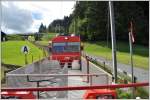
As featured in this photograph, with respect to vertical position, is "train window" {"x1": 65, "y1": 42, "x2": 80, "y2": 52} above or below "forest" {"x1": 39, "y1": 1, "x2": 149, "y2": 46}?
below

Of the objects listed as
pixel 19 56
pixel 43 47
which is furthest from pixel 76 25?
pixel 19 56

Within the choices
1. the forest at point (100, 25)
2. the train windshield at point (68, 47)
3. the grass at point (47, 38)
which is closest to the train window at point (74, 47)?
the train windshield at point (68, 47)

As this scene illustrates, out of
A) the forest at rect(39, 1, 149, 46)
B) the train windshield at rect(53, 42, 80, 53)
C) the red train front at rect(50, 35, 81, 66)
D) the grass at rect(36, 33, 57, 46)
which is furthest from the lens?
the forest at rect(39, 1, 149, 46)

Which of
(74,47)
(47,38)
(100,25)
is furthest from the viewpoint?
(100,25)

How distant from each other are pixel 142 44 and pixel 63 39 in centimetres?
2987

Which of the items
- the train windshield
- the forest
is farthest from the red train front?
the forest

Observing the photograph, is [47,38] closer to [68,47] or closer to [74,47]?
[68,47]

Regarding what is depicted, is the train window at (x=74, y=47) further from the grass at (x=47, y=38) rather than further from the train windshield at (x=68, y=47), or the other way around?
the grass at (x=47, y=38)

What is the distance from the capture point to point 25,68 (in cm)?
1941

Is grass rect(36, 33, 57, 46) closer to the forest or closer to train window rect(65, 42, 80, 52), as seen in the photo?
train window rect(65, 42, 80, 52)

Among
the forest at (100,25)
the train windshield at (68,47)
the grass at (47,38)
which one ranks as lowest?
the train windshield at (68,47)

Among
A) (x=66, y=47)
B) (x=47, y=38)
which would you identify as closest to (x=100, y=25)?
(x=47, y=38)

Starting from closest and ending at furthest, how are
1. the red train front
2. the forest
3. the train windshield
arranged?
1. the red train front
2. the train windshield
3. the forest

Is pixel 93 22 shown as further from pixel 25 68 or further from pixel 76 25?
pixel 25 68
